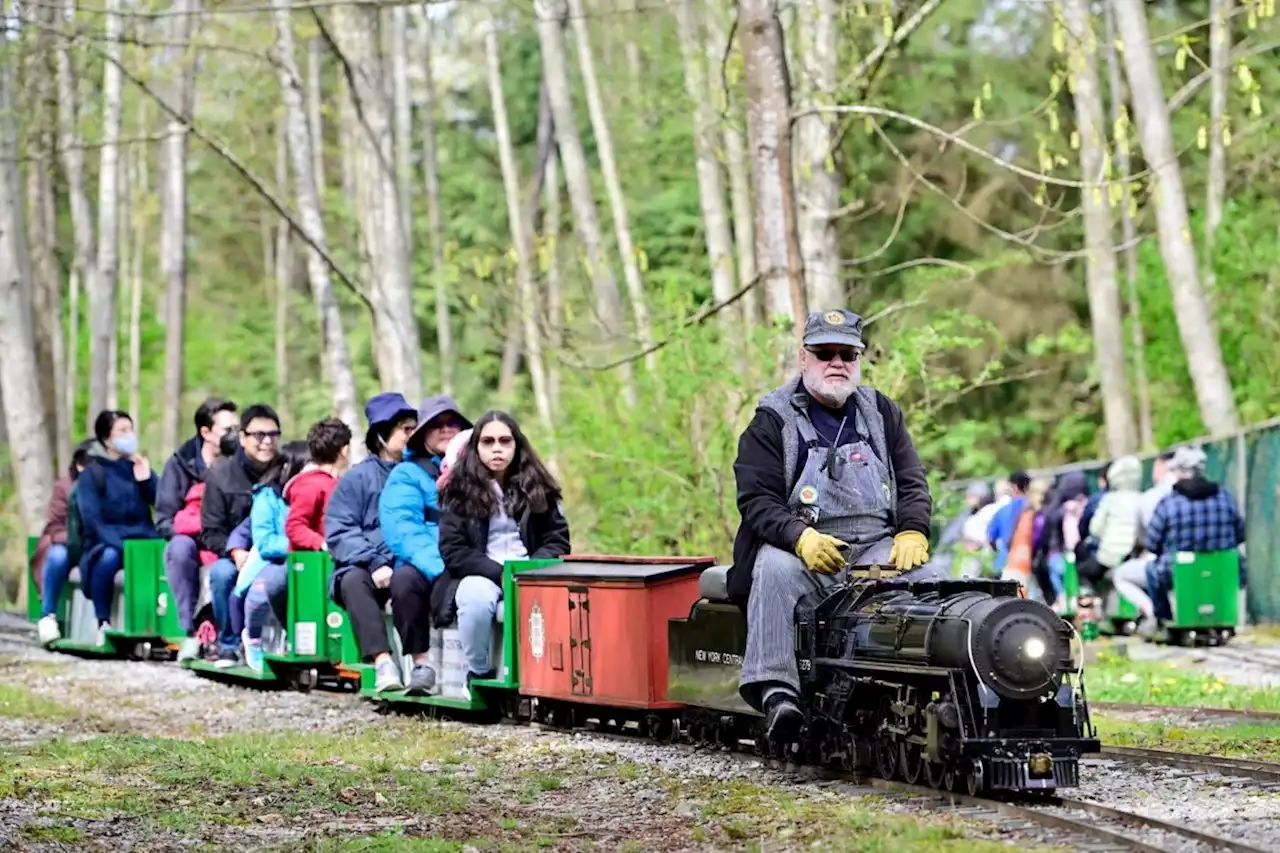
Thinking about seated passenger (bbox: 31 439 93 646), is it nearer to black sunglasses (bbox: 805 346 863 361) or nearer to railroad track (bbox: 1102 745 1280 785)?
black sunglasses (bbox: 805 346 863 361)

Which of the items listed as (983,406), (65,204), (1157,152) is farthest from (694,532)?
(65,204)

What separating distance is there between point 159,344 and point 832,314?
53.4 meters

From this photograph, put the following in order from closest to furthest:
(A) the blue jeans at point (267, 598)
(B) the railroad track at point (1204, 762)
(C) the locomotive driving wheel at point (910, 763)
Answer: (C) the locomotive driving wheel at point (910, 763) → (B) the railroad track at point (1204, 762) → (A) the blue jeans at point (267, 598)

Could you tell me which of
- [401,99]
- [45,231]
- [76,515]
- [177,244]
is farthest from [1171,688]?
[401,99]

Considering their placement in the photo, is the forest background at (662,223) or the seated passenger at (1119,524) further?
the seated passenger at (1119,524)

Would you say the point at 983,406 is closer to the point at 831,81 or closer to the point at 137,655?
the point at 831,81

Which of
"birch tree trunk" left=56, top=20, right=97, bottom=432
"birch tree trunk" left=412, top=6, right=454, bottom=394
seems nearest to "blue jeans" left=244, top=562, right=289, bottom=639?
"birch tree trunk" left=56, top=20, right=97, bottom=432

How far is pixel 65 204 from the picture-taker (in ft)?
188

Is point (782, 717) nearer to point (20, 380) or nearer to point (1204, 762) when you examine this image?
point (1204, 762)

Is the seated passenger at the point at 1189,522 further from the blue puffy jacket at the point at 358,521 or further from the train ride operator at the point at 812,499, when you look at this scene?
the train ride operator at the point at 812,499

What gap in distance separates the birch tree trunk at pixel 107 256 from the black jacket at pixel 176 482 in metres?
15.3

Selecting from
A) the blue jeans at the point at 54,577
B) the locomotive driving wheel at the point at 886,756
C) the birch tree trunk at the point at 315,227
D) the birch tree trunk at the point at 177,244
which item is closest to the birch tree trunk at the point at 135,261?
the birch tree trunk at the point at 177,244

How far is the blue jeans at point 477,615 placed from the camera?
14.2 metres

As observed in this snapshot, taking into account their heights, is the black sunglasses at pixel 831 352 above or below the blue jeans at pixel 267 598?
above
